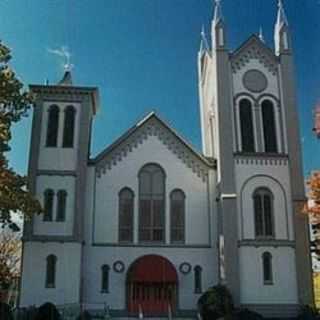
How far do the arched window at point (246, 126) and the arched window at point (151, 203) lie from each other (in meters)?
5.45

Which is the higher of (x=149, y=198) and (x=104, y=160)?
(x=104, y=160)

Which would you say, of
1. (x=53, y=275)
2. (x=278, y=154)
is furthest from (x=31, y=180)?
(x=278, y=154)

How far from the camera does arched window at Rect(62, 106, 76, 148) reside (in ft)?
114

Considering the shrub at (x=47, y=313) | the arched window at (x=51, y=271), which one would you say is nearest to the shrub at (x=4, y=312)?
the shrub at (x=47, y=313)

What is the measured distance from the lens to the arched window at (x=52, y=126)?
34.8 m

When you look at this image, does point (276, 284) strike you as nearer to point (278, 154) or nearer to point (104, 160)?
point (278, 154)

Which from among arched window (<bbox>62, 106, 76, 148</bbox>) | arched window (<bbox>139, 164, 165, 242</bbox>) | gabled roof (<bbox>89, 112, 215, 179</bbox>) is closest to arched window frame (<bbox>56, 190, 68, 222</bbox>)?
gabled roof (<bbox>89, 112, 215, 179</bbox>)

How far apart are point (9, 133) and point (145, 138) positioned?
14219mm

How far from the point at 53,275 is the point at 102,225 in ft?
13.3

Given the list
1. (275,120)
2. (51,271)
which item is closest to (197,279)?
(51,271)

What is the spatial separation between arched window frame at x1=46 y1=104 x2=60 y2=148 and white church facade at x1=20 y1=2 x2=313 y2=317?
70 millimetres

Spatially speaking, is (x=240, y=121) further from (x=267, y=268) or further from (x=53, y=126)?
(x=53, y=126)

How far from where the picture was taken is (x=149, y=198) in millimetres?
34281

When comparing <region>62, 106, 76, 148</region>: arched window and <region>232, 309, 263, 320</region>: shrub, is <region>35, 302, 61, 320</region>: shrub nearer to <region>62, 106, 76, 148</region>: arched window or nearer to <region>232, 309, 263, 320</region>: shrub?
<region>232, 309, 263, 320</region>: shrub
